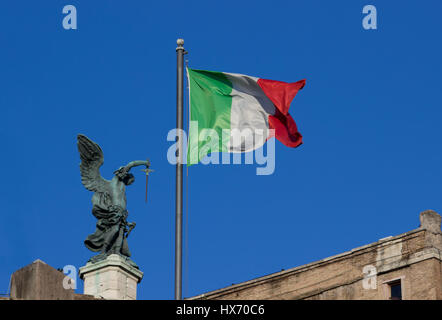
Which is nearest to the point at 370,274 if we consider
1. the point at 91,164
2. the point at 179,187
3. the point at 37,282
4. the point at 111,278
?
the point at 111,278

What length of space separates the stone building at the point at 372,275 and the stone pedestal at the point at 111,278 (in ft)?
11.5

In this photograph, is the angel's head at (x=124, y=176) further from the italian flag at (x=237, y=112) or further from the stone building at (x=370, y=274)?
the italian flag at (x=237, y=112)

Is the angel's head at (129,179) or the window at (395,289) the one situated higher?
the angel's head at (129,179)

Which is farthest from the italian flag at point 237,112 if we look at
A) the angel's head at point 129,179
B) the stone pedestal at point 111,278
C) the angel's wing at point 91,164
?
the angel's head at point 129,179

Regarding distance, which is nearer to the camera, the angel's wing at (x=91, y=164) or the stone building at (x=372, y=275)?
the stone building at (x=372, y=275)

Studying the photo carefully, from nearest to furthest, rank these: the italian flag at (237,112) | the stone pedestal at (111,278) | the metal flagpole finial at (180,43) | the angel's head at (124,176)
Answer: the metal flagpole finial at (180,43) < the italian flag at (237,112) < the stone pedestal at (111,278) < the angel's head at (124,176)

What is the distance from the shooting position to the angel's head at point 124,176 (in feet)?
148

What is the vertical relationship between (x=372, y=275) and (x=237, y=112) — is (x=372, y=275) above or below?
below

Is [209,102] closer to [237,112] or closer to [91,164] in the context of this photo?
[237,112]

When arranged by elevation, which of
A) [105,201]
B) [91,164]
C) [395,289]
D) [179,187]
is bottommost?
[395,289]

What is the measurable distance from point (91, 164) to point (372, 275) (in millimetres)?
10539

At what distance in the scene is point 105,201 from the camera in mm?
44531
